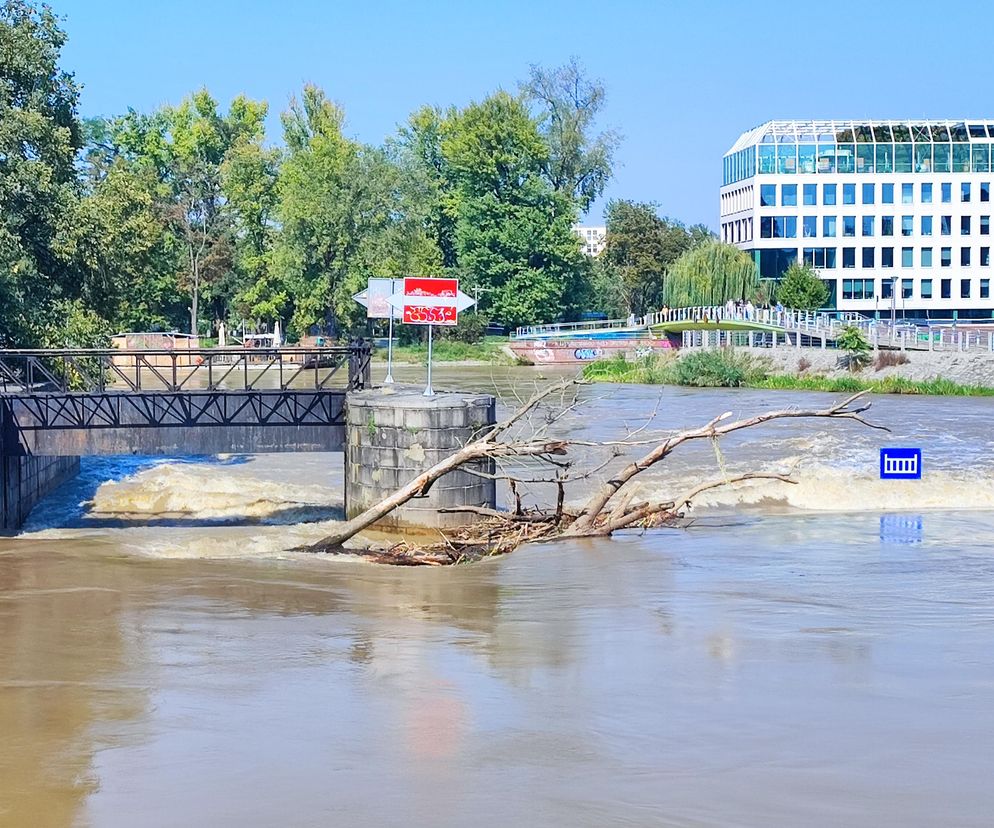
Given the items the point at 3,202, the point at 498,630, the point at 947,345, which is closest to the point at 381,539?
the point at 498,630

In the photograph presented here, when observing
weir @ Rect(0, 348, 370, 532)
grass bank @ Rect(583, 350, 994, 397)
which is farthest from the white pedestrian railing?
weir @ Rect(0, 348, 370, 532)

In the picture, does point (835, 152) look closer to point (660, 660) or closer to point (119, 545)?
point (119, 545)

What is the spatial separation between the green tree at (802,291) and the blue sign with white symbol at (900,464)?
2363 inches

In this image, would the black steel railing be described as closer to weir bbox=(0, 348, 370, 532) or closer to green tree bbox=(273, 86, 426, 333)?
weir bbox=(0, 348, 370, 532)

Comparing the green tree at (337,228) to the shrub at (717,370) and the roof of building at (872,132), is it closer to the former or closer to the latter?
the shrub at (717,370)

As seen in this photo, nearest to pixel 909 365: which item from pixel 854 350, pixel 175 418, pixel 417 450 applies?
pixel 854 350

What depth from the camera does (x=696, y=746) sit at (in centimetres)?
997

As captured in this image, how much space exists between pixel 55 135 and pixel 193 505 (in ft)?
30.6

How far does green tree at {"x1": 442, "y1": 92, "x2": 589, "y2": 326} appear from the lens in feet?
300

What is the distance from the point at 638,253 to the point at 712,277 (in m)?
14.3

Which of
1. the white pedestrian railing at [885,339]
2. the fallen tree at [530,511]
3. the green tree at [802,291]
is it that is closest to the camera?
the fallen tree at [530,511]

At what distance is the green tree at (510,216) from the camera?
91.3 meters

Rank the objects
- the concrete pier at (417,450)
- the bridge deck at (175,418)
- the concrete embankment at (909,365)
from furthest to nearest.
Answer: the concrete embankment at (909,365)
the bridge deck at (175,418)
the concrete pier at (417,450)

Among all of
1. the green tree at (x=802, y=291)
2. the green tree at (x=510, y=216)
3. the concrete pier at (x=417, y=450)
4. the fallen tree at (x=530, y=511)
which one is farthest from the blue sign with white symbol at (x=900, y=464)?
the green tree at (x=510, y=216)
